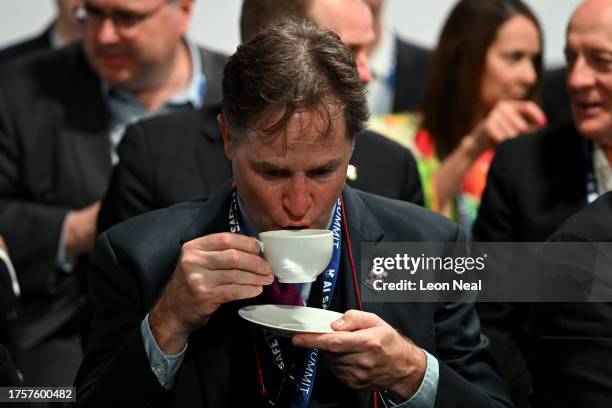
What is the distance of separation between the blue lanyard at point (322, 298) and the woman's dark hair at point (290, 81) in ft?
0.62

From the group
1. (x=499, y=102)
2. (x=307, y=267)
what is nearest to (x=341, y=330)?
(x=307, y=267)

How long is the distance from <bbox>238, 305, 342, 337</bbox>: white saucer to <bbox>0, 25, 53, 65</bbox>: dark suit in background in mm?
2250

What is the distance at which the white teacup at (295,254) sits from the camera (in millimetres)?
1715

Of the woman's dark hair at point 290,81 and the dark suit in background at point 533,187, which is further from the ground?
the woman's dark hair at point 290,81

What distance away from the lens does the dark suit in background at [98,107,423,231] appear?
8.48 feet

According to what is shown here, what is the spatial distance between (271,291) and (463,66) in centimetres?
193

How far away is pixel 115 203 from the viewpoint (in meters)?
2.62

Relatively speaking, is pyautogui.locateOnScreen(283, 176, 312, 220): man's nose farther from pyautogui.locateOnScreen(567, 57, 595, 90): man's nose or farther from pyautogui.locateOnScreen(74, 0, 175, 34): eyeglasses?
pyautogui.locateOnScreen(74, 0, 175, 34): eyeglasses

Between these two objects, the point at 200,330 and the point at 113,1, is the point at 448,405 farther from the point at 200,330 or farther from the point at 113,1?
the point at 113,1

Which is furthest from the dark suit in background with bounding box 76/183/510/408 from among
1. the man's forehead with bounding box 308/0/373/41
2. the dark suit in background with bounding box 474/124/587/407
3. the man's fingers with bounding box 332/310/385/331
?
the dark suit in background with bounding box 474/124/587/407

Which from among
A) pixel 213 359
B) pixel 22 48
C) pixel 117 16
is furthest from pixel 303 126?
pixel 22 48

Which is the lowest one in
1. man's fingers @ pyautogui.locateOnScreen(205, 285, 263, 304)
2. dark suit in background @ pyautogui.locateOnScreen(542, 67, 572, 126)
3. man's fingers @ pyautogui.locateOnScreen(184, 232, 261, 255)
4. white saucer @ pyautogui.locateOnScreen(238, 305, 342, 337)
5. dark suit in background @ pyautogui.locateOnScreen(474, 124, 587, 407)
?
dark suit in background @ pyautogui.locateOnScreen(542, 67, 572, 126)

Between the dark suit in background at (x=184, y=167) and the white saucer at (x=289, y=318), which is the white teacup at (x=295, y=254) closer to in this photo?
the white saucer at (x=289, y=318)

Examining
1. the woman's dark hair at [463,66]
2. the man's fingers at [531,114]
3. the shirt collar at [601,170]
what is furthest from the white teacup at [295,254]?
the woman's dark hair at [463,66]
